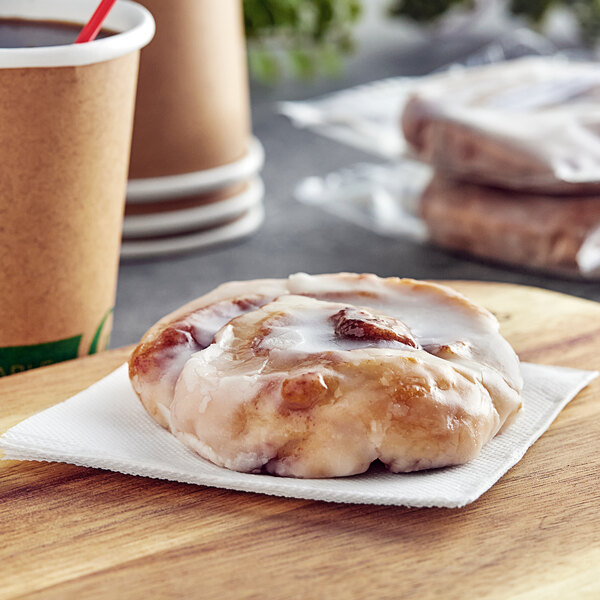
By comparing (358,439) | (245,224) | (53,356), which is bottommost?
(245,224)

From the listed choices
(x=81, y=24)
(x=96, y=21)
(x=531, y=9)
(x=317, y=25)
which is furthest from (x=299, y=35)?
(x=96, y=21)

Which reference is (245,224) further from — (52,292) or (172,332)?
(172,332)

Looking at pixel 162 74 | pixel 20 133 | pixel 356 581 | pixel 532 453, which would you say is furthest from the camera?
pixel 162 74

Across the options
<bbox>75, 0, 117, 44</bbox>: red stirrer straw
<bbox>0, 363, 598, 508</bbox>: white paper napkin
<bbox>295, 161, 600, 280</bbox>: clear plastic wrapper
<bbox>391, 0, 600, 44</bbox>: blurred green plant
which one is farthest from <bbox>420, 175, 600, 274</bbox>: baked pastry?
<bbox>391, 0, 600, 44</bbox>: blurred green plant

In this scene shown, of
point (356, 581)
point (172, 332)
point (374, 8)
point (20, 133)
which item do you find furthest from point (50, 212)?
point (374, 8)

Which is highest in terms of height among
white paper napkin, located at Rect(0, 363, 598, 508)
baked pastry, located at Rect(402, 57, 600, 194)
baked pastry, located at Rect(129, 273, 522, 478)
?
baked pastry, located at Rect(129, 273, 522, 478)

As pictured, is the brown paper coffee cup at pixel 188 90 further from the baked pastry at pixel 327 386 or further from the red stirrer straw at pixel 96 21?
the baked pastry at pixel 327 386

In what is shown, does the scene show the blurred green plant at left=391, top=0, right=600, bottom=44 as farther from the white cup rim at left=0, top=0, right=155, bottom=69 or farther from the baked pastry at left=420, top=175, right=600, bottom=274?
the white cup rim at left=0, top=0, right=155, bottom=69
